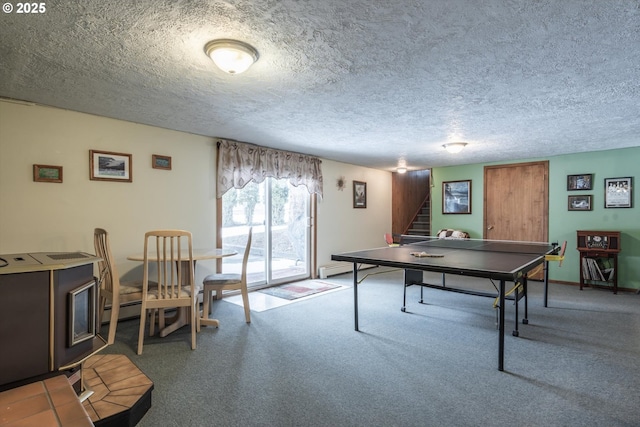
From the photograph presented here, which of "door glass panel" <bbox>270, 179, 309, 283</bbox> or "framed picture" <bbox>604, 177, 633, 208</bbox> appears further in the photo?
"door glass panel" <bbox>270, 179, 309, 283</bbox>

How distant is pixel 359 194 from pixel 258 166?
271cm

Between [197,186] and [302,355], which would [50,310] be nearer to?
[302,355]

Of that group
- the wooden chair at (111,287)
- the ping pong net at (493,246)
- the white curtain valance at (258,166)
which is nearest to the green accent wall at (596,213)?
the ping pong net at (493,246)

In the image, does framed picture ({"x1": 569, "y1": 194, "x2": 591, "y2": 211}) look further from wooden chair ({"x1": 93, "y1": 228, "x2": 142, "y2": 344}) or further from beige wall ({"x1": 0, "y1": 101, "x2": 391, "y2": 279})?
wooden chair ({"x1": 93, "y1": 228, "x2": 142, "y2": 344})

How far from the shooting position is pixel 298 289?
498cm

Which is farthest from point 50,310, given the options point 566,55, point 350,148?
point 350,148

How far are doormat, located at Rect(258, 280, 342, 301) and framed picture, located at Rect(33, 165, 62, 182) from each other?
2828 millimetres

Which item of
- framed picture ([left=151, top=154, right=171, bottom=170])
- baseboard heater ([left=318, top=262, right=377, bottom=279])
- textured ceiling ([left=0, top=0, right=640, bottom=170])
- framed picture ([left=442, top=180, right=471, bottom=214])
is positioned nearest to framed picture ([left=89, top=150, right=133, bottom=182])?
framed picture ([left=151, top=154, right=171, bottom=170])

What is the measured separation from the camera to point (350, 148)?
16.6ft

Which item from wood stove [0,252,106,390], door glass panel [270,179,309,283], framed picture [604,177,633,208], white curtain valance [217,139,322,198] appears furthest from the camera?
door glass panel [270,179,309,283]

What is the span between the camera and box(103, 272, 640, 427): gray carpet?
6.20 feet

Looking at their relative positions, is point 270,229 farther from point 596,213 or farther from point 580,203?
point 596,213

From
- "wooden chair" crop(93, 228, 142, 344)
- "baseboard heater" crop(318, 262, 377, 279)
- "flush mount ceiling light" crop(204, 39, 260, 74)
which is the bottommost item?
"baseboard heater" crop(318, 262, 377, 279)

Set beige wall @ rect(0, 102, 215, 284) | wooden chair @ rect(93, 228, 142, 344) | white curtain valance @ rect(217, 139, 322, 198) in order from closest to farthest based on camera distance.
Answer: wooden chair @ rect(93, 228, 142, 344)
beige wall @ rect(0, 102, 215, 284)
white curtain valance @ rect(217, 139, 322, 198)
